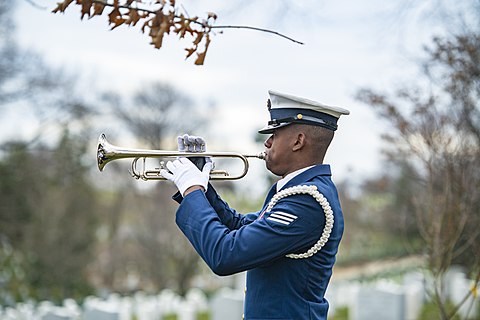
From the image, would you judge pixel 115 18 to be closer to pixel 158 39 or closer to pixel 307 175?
pixel 158 39

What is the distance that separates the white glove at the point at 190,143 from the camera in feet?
10.2

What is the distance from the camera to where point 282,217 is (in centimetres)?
282

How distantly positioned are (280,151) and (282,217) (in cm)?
31

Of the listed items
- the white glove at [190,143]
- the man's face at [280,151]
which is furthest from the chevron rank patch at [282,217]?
the white glove at [190,143]

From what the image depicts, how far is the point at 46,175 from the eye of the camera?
2127cm

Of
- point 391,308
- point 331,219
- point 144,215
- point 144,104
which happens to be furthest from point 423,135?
point 144,104

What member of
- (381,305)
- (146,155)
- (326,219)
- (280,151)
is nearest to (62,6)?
(146,155)

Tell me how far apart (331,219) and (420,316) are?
9.92 meters

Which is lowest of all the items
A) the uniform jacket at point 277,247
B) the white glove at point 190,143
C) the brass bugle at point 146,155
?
the uniform jacket at point 277,247

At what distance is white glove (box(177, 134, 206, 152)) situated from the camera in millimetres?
3119

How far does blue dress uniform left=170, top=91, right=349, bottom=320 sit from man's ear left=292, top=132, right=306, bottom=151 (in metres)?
0.05

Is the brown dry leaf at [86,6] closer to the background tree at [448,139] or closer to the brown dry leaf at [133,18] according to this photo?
the brown dry leaf at [133,18]

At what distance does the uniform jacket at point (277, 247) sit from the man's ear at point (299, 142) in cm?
11

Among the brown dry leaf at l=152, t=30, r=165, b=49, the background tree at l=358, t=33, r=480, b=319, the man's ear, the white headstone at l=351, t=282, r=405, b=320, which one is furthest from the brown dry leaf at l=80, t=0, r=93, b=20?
the white headstone at l=351, t=282, r=405, b=320
